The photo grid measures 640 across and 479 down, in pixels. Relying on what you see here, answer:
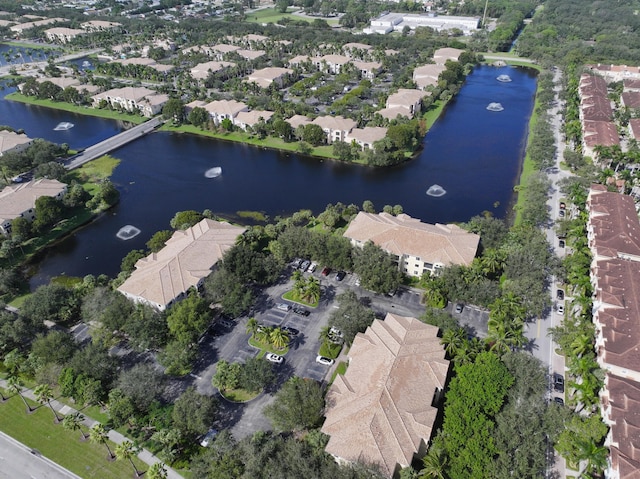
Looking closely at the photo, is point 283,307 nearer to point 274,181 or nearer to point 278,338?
point 278,338

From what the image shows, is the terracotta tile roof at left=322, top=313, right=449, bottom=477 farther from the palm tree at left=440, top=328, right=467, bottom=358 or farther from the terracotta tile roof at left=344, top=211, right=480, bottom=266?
the terracotta tile roof at left=344, top=211, right=480, bottom=266

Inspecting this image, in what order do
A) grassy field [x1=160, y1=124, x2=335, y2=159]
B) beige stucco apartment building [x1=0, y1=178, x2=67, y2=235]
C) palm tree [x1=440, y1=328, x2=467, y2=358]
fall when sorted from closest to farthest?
1. palm tree [x1=440, y1=328, x2=467, y2=358]
2. beige stucco apartment building [x1=0, y1=178, x2=67, y2=235]
3. grassy field [x1=160, y1=124, x2=335, y2=159]

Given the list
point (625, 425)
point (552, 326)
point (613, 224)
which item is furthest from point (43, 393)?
point (613, 224)

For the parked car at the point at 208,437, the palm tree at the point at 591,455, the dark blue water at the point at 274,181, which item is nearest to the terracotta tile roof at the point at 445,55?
the dark blue water at the point at 274,181

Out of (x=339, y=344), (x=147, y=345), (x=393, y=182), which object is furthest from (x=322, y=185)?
(x=147, y=345)

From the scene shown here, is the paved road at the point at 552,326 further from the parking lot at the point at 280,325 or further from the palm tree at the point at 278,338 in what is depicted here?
the palm tree at the point at 278,338

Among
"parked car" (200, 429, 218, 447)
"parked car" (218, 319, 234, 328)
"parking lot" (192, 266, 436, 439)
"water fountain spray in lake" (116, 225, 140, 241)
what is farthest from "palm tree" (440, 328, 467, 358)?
"water fountain spray in lake" (116, 225, 140, 241)

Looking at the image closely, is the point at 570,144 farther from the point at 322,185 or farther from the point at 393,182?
the point at 322,185
